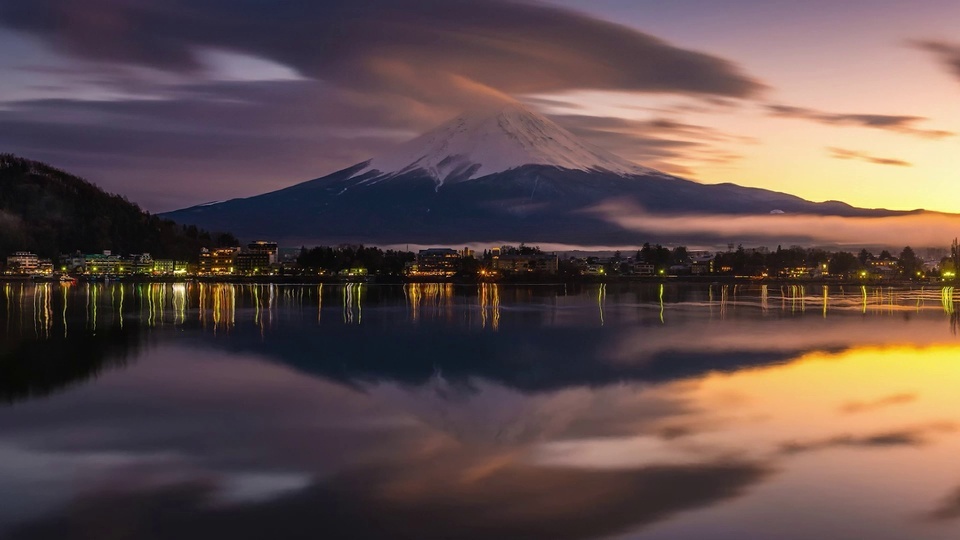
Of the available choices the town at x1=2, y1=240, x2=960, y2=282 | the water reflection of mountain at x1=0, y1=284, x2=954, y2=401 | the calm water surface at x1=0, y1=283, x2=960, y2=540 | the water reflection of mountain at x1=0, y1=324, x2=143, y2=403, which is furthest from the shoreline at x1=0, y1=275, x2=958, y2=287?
the calm water surface at x1=0, y1=283, x2=960, y2=540

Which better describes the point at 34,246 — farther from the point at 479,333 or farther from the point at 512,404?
the point at 512,404

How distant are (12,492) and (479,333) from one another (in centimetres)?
1566

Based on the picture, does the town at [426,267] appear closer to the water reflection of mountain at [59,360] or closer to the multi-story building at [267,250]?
the multi-story building at [267,250]

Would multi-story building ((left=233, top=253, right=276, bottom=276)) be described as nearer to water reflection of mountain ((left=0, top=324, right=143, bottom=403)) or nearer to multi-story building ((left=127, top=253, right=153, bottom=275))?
multi-story building ((left=127, top=253, right=153, bottom=275))

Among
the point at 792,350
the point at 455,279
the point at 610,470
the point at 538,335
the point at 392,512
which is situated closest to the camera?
the point at 392,512

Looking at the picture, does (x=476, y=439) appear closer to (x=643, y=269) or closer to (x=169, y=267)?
(x=643, y=269)

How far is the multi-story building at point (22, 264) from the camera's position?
315ft

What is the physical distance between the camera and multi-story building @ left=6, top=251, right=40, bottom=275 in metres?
96.0

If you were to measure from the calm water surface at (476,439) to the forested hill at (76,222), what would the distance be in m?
102

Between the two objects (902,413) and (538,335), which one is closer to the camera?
(902,413)

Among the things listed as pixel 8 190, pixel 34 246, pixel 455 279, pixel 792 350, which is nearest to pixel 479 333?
pixel 792 350

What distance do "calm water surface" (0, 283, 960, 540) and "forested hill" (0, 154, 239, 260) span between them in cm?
10189

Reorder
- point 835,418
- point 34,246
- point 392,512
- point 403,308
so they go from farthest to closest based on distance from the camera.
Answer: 1. point 34,246
2. point 403,308
3. point 835,418
4. point 392,512

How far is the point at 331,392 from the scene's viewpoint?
12.9 metres
